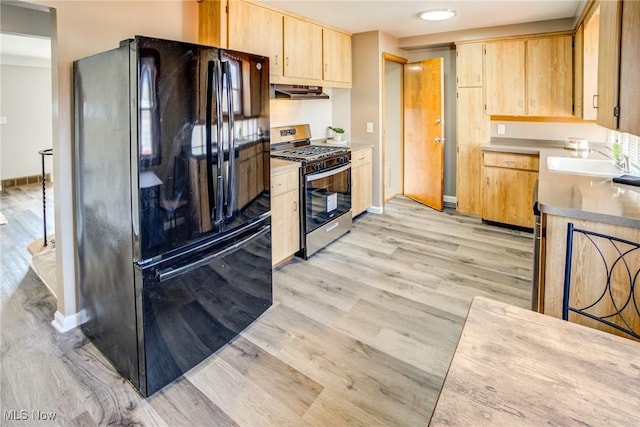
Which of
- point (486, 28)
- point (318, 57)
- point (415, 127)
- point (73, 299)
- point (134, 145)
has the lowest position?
point (73, 299)

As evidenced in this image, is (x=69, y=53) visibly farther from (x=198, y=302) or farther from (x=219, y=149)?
(x=198, y=302)

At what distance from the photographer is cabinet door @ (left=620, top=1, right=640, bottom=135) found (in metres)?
1.48

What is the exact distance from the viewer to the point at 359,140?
4.95 metres

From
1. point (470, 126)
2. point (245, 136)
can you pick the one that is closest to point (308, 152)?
point (245, 136)

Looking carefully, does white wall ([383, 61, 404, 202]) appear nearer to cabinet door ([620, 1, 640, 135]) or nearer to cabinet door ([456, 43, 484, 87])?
cabinet door ([456, 43, 484, 87])

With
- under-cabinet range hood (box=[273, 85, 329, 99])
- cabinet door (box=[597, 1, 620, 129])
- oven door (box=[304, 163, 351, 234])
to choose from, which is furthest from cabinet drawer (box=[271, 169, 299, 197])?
cabinet door (box=[597, 1, 620, 129])

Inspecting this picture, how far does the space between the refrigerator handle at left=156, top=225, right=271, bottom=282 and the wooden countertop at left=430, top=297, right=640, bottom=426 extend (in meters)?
1.43

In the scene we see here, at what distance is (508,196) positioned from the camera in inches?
171

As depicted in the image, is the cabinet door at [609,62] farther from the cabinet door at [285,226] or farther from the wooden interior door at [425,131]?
the wooden interior door at [425,131]

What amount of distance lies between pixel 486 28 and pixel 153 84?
4.17m

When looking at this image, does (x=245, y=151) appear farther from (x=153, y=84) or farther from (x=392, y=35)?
(x=392, y=35)

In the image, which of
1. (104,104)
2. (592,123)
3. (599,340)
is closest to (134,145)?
(104,104)

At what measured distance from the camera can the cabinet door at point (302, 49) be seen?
11.7 ft

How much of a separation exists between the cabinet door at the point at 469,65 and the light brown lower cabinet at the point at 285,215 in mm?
2752
